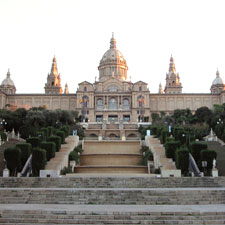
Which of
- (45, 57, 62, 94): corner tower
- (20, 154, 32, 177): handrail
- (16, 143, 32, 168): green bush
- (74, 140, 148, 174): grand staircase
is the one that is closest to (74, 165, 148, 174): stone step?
(74, 140, 148, 174): grand staircase

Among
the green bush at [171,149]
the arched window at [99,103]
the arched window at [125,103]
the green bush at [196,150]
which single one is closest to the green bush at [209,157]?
the green bush at [196,150]

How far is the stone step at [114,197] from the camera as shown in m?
16.5

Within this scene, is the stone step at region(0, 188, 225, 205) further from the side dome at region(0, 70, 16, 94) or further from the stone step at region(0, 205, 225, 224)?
the side dome at region(0, 70, 16, 94)

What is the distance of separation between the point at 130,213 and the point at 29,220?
3.63m

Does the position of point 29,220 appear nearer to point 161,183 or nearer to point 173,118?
point 161,183

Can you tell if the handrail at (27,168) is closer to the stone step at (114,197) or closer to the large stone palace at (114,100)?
the stone step at (114,197)

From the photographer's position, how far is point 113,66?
99125 mm

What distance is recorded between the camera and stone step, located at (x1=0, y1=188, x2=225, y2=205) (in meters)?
16.5

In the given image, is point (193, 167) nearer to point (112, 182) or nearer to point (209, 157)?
point (209, 157)

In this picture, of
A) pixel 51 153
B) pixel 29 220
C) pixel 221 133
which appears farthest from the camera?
pixel 221 133

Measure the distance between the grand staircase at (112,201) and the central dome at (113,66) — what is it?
78.1 metres

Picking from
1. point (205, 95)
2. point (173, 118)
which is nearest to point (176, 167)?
point (173, 118)

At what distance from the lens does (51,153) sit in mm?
27906

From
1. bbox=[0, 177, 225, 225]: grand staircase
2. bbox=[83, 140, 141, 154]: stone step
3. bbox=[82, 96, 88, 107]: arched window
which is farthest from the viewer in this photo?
bbox=[82, 96, 88, 107]: arched window
